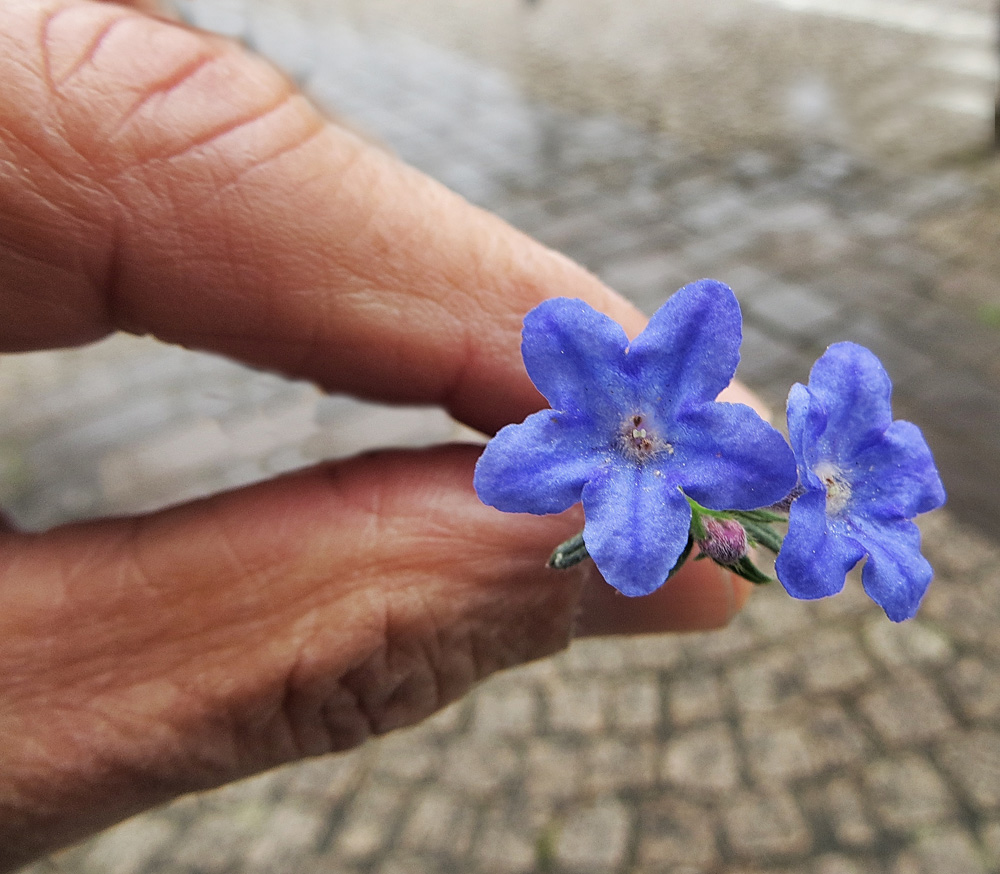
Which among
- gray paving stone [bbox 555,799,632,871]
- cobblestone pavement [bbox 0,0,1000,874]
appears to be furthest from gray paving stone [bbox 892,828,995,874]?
gray paving stone [bbox 555,799,632,871]

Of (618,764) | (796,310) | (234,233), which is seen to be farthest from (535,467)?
(796,310)

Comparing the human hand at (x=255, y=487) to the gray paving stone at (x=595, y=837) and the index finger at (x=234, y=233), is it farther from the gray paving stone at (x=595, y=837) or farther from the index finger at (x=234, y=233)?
the gray paving stone at (x=595, y=837)

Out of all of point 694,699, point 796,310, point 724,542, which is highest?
point 724,542

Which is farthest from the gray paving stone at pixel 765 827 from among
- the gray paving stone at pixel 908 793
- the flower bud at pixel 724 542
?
the flower bud at pixel 724 542

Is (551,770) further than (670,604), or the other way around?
(551,770)

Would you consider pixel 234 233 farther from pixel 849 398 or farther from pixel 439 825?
pixel 439 825

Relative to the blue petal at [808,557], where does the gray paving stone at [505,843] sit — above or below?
below

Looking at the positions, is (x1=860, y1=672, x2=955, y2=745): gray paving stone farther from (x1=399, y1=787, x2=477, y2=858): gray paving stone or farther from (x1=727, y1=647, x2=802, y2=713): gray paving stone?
(x1=399, y1=787, x2=477, y2=858): gray paving stone
